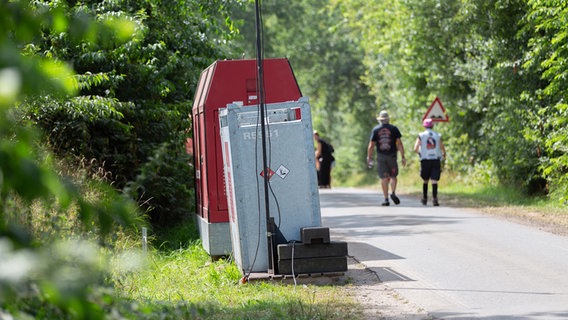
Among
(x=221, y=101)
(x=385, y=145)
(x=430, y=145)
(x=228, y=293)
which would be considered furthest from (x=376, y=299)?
(x=430, y=145)

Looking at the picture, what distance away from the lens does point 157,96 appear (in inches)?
635

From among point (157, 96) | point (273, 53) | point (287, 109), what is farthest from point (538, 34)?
point (273, 53)

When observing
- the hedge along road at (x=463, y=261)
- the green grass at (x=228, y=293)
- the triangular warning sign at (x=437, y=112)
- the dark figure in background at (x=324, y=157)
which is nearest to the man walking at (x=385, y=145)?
the hedge along road at (x=463, y=261)

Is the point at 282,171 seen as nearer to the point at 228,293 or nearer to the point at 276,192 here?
the point at 276,192

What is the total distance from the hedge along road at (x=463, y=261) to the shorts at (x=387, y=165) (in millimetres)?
→ 2333

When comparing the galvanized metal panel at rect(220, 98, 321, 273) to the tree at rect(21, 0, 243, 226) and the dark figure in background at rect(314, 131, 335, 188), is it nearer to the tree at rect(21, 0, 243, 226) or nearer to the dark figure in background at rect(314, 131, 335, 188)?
the tree at rect(21, 0, 243, 226)

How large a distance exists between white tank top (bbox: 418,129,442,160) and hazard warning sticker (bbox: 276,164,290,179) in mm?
11801

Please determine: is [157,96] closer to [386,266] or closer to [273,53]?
[386,266]

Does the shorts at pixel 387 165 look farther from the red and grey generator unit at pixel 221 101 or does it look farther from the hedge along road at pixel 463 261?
the red and grey generator unit at pixel 221 101

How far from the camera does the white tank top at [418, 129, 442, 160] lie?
70.1 ft

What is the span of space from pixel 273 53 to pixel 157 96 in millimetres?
33386

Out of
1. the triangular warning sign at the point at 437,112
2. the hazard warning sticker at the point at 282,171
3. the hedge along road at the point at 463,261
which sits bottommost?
the hedge along road at the point at 463,261

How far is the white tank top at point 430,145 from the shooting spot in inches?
842

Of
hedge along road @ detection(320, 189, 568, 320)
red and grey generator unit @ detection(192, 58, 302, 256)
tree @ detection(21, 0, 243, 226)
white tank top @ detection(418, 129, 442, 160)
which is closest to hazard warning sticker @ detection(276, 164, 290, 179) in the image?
hedge along road @ detection(320, 189, 568, 320)
